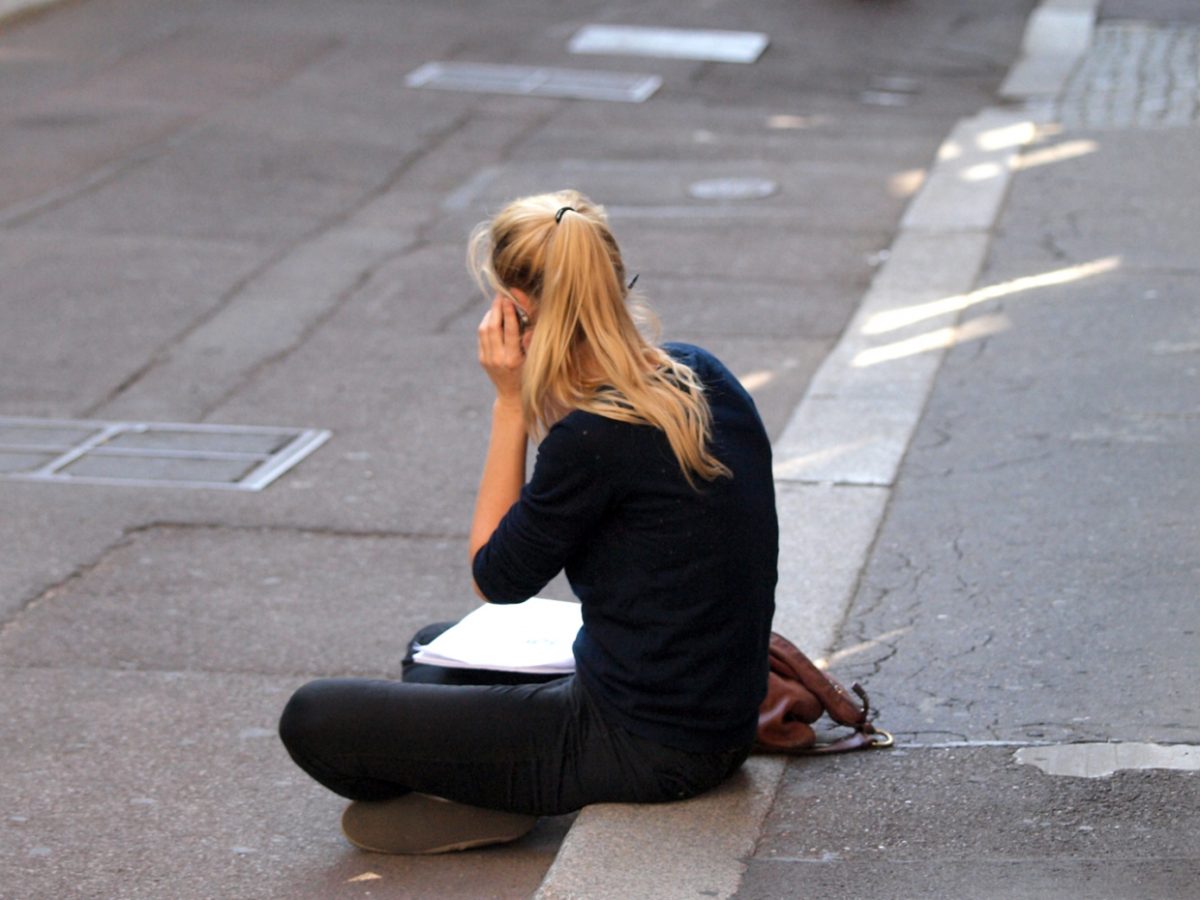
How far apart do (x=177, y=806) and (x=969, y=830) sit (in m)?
1.91

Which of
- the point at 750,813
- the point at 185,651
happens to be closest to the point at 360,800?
the point at 750,813

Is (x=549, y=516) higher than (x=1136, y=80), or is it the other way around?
(x=549, y=516)

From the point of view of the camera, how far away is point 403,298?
888cm

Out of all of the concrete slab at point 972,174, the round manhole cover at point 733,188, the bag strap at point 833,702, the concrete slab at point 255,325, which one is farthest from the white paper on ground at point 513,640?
the round manhole cover at point 733,188

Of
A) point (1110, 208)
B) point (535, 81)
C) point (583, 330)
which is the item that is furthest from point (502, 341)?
point (535, 81)

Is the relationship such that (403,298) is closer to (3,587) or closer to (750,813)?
(3,587)

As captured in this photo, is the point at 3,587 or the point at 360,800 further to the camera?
the point at 3,587

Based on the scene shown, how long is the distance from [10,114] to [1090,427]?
9.71 meters

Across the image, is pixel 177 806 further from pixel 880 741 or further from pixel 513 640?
pixel 880 741

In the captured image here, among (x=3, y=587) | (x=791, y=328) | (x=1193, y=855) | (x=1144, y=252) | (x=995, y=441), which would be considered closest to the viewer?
(x=1193, y=855)

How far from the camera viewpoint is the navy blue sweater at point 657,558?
3422mm

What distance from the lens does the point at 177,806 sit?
4.19 m

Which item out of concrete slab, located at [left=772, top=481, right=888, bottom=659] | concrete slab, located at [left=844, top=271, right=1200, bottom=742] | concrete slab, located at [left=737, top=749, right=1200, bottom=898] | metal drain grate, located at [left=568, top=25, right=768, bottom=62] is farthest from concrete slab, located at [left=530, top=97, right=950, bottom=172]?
concrete slab, located at [left=737, top=749, right=1200, bottom=898]

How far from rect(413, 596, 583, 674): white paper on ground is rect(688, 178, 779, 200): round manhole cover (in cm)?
690
